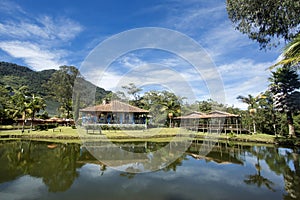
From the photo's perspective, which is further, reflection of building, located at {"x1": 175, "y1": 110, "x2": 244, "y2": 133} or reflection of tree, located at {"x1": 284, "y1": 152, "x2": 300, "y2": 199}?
reflection of building, located at {"x1": 175, "y1": 110, "x2": 244, "y2": 133}

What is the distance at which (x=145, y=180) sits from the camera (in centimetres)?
694

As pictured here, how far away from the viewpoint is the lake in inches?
223

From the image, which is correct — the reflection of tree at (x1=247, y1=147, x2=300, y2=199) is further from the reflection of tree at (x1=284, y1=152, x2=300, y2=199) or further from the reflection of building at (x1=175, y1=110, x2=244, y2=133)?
the reflection of building at (x1=175, y1=110, x2=244, y2=133)

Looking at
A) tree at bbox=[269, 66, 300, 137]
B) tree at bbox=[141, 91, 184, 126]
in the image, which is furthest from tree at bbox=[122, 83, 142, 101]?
tree at bbox=[269, 66, 300, 137]

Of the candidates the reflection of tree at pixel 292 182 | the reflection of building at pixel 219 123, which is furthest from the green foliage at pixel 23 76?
the reflection of tree at pixel 292 182

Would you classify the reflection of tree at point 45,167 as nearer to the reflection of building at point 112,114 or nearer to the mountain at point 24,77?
the reflection of building at point 112,114

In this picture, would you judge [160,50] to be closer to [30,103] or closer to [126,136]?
[126,136]

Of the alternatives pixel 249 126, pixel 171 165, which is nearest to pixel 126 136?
pixel 171 165

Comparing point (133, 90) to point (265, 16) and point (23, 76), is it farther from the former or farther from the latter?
point (23, 76)

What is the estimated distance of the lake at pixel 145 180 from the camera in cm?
568

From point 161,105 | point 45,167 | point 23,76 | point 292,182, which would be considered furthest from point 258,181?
point 23,76

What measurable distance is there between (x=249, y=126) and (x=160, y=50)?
24567mm

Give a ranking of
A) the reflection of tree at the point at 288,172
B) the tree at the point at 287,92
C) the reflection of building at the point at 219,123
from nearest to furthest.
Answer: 1. the reflection of tree at the point at 288,172
2. the tree at the point at 287,92
3. the reflection of building at the point at 219,123

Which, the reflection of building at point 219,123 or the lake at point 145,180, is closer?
the lake at point 145,180
